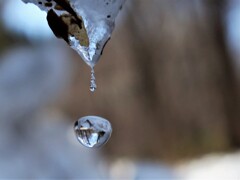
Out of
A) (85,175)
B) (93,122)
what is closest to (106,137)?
(93,122)

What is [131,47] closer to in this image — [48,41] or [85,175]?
[48,41]

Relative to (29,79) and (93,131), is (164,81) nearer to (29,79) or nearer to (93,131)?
(29,79)

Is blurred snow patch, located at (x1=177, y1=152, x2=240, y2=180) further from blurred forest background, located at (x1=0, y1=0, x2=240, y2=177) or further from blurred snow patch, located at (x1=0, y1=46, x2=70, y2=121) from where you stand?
blurred snow patch, located at (x1=0, y1=46, x2=70, y2=121)

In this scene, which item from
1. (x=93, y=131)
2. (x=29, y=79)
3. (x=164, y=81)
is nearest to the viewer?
(x=93, y=131)

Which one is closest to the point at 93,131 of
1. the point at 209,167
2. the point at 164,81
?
the point at 209,167

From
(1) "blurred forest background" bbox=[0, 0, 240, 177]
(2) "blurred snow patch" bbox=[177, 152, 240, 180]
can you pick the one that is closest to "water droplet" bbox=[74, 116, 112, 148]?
(2) "blurred snow patch" bbox=[177, 152, 240, 180]

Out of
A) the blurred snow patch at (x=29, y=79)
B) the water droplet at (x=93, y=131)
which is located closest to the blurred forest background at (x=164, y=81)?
the blurred snow patch at (x=29, y=79)
